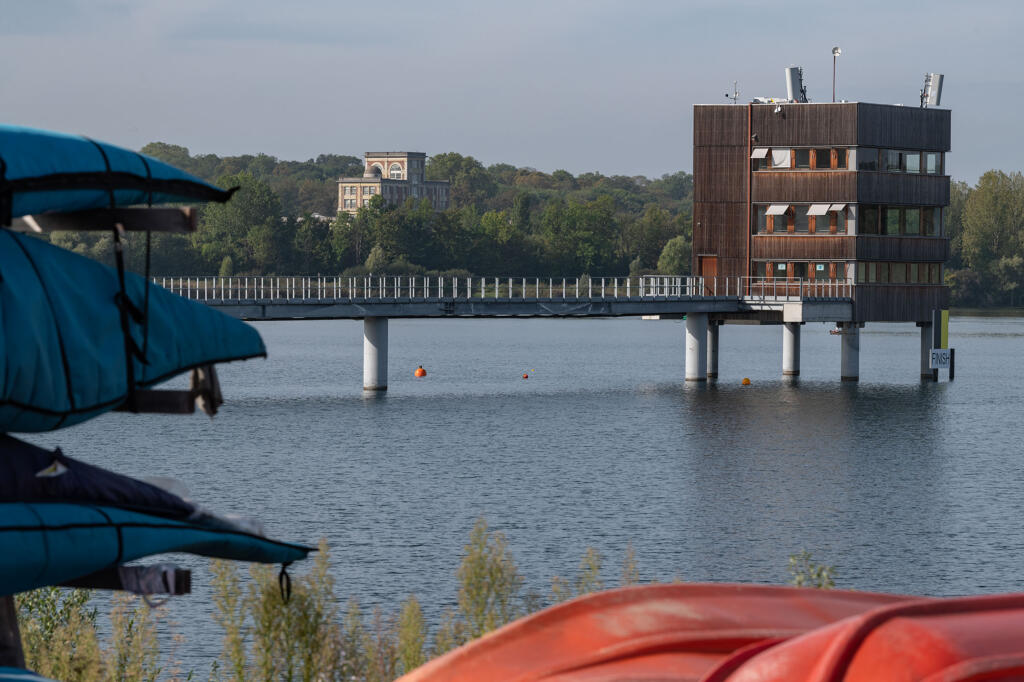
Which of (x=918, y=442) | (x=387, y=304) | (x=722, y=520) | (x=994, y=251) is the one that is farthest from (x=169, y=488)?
(x=994, y=251)

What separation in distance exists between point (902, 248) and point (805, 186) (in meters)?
6.32

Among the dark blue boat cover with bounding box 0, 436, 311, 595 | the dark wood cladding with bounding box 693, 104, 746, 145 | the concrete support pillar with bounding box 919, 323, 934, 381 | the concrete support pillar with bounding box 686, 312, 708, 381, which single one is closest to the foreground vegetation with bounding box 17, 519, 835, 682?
the dark blue boat cover with bounding box 0, 436, 311, 595

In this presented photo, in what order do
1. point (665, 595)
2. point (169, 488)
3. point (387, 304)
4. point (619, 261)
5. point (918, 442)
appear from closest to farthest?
point (665, 595), point (169, 488), point (918, 442), point (387, 304), point (619, 261)

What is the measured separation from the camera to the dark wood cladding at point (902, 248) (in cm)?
7738

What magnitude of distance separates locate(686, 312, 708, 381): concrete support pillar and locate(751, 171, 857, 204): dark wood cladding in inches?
272

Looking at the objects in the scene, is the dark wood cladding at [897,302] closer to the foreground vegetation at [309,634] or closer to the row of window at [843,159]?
the row of window at [843,159]

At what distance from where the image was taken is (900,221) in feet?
259

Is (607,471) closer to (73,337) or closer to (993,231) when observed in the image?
(73,337)

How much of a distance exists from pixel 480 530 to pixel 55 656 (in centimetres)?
354

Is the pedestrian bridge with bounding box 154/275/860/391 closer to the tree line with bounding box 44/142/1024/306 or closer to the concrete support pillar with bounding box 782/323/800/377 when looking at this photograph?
the concrete support pillar with bounding box 782/323/800/377

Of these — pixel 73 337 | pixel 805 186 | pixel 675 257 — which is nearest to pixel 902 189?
pixel 805 186

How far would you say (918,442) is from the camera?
184 feet

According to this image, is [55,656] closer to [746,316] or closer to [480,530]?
[480,530]

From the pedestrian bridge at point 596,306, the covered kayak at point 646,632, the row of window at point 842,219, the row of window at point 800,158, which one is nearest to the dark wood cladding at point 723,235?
the pedestrian bridge at point 596,306
